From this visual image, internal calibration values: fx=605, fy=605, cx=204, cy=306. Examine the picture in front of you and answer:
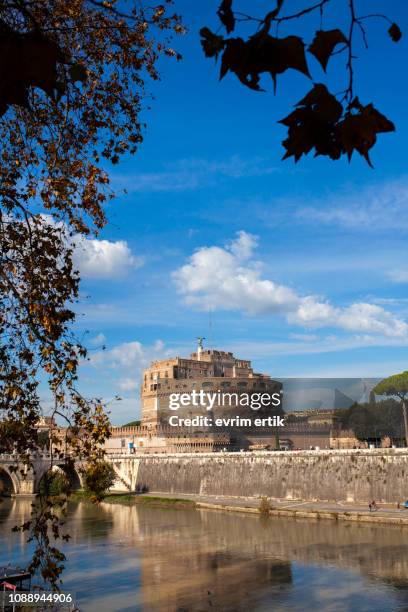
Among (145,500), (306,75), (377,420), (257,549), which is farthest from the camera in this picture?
(377,420)

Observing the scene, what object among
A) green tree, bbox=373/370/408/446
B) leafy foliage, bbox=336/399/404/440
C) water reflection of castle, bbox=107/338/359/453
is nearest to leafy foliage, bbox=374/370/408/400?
green tree, bbox=373/370/408/446

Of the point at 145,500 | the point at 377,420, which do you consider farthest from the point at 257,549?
the point at 377,420

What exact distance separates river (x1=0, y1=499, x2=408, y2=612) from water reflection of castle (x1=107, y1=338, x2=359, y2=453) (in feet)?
96.5

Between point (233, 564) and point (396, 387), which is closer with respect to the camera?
point (233, 564)

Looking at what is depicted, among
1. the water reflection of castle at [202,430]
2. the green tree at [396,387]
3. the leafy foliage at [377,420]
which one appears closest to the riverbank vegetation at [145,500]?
the water reflection of castle at [202,430]

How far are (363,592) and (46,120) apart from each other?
22.0 metres

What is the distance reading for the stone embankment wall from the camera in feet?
144

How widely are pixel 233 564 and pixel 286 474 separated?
871 inches

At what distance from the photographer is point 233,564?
28938 millimetres

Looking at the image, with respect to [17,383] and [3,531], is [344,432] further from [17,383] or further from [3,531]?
[17,383]

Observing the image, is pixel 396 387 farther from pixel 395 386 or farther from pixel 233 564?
pixel 233 564

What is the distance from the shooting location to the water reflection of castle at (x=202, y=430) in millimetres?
72688

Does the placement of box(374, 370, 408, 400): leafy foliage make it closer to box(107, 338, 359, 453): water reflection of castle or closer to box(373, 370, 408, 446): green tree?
box(373, 370, 408, 446): green tree

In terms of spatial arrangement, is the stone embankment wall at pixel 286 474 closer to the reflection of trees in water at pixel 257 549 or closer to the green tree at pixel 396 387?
the reflection of trees in water at pixel 257 549
